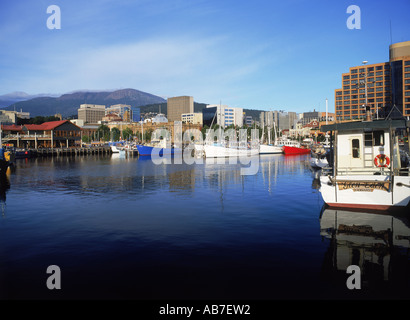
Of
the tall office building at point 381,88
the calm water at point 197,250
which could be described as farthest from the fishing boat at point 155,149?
the tall office building at point 381,88

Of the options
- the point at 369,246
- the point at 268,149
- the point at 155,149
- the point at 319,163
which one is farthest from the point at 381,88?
the point at 369,246

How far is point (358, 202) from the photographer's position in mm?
20250

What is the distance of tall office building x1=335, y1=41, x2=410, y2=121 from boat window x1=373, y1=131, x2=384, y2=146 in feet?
435

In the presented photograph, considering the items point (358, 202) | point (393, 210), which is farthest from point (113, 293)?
point (393, 210)

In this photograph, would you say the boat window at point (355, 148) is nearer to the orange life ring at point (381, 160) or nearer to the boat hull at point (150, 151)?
the orange life ring at point (381, 160)

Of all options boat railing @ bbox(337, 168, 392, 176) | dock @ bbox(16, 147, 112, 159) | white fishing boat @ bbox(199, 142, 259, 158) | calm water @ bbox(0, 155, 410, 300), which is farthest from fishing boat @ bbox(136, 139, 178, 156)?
boat railing @ bbox(337, 168, 392, 176)

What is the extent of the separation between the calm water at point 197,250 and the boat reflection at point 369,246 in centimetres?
5

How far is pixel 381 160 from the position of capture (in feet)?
70.6

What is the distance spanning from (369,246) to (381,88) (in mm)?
183532

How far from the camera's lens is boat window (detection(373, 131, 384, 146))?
22000 millimetres

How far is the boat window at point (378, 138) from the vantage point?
72.2ft

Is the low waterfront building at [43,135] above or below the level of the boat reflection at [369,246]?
above

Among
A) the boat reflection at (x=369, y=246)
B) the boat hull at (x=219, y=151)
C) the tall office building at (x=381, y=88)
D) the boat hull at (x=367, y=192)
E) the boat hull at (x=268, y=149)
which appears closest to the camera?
the boat reflection at (x=369, y=246)
